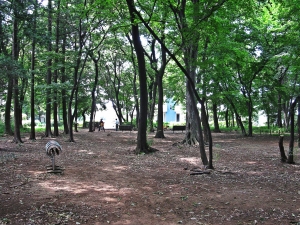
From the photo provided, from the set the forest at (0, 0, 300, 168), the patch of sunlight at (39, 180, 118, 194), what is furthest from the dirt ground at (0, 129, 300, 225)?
the forest at (0, 0, 300, 168)

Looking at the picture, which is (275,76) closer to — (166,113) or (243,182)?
(243,182)

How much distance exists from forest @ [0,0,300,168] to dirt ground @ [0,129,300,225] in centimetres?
156

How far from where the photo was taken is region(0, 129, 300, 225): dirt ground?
15.8 ft

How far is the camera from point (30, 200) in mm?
5496

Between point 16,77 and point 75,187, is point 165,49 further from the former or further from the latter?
point 16,77

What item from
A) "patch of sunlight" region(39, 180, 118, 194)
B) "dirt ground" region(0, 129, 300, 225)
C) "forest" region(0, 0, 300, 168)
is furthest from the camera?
"forest" region(0, 0, 300, 168)

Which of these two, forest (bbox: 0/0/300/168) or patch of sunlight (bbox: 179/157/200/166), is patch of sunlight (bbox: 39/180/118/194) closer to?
forest (bbox: 0/0/300/168)

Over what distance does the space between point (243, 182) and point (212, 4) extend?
482 centimetres

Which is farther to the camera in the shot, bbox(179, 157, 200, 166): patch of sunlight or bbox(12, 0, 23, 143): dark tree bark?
bbox(179, 157, 200, 166): patch of sunlight

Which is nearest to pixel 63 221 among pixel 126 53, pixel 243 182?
pixel 243 182

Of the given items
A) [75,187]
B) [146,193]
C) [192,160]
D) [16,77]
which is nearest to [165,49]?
[146,193]

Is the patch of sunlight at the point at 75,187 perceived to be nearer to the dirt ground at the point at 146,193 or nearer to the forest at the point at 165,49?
the dirt ground at the point at 146,193

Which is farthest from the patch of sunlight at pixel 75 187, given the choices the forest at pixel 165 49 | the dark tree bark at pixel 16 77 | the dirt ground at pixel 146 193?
the dark tree bark at pixel 16 77

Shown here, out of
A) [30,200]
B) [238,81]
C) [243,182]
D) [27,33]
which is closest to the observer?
[30,200]
